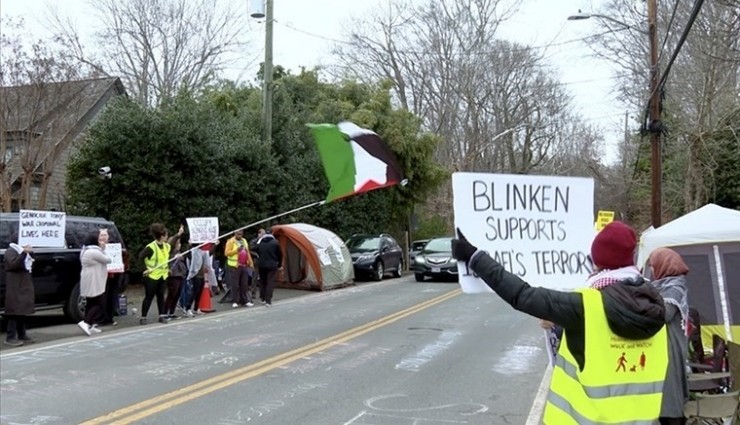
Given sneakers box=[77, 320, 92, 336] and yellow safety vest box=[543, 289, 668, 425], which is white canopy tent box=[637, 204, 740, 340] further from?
sneakers box=[77, 320, 92, 336]

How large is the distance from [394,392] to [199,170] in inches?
504

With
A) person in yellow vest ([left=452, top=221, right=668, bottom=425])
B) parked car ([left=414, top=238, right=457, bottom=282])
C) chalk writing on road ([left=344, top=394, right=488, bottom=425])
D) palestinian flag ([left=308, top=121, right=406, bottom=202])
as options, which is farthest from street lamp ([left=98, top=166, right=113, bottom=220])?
person in yellow vest ([left=452, top=221, right=668, bottom=425])

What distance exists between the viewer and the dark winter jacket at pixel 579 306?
10.4ft

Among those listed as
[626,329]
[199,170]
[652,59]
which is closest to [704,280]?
[626,329]

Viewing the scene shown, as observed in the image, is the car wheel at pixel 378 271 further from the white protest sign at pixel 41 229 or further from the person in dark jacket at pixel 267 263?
the white protest sign at pixel 41 229

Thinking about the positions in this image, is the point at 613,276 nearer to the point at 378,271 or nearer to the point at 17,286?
the point at 17,286

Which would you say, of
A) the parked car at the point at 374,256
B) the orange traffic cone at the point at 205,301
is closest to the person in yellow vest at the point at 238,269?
the orange traffic cone at the point at 205,301

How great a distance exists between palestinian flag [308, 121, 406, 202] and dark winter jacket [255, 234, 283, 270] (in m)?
9.89

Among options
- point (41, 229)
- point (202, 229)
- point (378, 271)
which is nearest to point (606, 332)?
point (41, 229)

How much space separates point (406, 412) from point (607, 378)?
371cm

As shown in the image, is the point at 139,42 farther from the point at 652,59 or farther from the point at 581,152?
the point at 581,152

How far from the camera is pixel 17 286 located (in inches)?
408

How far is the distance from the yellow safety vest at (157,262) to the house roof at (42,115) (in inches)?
359

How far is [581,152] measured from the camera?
5166 cm
